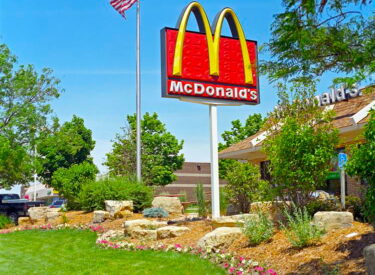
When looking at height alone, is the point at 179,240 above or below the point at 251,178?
below

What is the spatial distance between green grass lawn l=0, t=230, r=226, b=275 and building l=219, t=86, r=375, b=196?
552 cm

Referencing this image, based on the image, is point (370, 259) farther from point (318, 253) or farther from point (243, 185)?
point (243, 185)

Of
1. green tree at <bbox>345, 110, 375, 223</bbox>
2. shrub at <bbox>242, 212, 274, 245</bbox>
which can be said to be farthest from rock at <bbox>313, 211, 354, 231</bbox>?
green tree at <bbox>345, 110, 375, 223</bbox>

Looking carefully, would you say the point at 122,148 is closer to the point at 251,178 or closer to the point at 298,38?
the point at 251,178

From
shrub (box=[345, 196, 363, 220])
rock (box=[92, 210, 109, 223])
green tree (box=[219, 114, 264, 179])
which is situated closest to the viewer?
shrub (box=[345, 196, 363, 220])

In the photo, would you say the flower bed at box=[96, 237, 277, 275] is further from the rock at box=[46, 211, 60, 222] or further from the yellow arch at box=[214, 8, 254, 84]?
the yellow arch at box=[214, 8, 254, 84]

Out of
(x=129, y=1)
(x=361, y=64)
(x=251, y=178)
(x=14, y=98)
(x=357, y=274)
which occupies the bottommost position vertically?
(x=357, y=274)

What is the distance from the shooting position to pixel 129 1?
25.8 meters

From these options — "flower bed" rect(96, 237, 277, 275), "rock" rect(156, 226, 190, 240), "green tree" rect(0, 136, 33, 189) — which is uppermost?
"green tree" rect(0, 136, 33, 189)

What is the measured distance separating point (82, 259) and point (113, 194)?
833 centimetres

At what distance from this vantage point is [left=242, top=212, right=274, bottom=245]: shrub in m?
10.9

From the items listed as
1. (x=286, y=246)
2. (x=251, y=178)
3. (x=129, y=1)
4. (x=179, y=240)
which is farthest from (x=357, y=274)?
(x=129, y=1)

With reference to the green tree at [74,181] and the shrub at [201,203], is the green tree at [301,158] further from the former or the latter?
the green tree at [74,181]

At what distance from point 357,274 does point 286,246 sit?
2.43 metres
